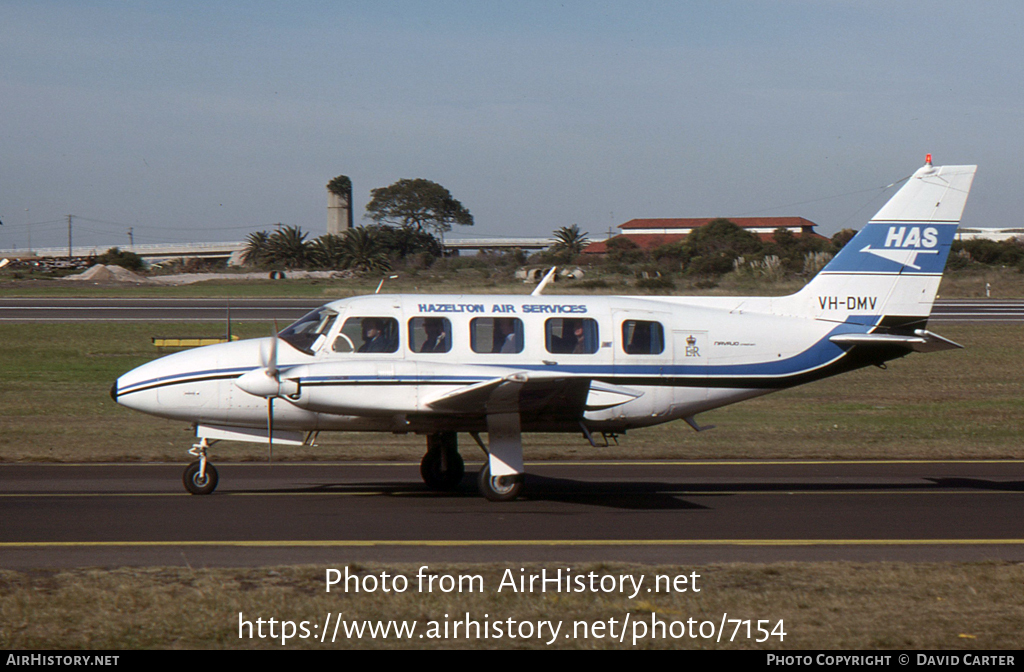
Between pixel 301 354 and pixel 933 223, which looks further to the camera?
pixel 933 223

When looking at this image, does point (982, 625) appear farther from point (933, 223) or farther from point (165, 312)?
point (165, 312)

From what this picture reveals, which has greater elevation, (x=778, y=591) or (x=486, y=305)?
(x=486, y=305)

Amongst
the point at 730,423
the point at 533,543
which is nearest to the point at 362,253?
the point at 730,423

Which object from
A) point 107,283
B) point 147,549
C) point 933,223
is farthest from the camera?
point 107,283

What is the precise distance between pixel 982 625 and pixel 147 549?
7780 mm

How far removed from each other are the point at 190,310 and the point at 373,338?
37132 millimetres

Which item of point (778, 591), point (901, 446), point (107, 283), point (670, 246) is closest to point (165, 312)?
point (107, 283)

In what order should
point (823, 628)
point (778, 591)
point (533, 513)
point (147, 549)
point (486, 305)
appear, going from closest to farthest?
1. point (823, 628)
2. point (778, 591)
3. point (147, 549)
4. point (533, 513)
5. point (486, 305)

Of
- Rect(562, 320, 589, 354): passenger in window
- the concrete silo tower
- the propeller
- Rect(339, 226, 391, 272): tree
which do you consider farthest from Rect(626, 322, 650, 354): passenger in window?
the concrete silo tower

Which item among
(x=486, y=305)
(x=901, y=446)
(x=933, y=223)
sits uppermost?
(x=933, y=223)

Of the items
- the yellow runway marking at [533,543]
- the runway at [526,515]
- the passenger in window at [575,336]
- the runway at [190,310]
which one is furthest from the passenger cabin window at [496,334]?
the runway at [190,310]

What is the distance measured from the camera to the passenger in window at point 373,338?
12672 millimetres

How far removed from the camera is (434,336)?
12.8 metres

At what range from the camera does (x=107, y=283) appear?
7425 cm
